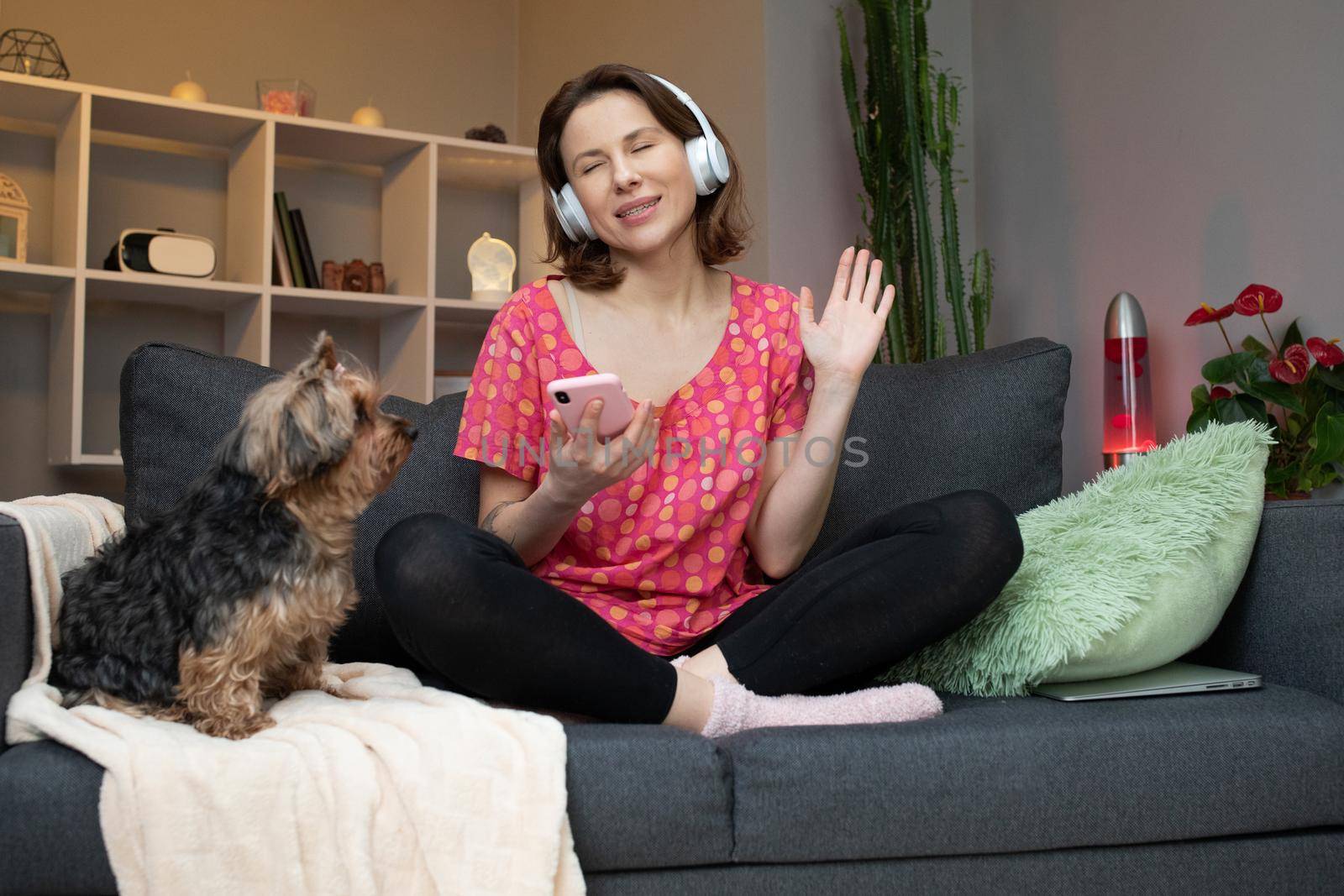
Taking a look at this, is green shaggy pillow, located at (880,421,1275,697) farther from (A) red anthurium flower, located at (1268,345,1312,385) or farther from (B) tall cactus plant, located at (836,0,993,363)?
(B) tall cactus plant, located at (836,0,993,363)

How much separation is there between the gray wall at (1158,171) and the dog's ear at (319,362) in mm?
2078

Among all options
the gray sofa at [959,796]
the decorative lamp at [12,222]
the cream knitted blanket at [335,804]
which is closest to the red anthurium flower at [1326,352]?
the gray sofa at [959,796]

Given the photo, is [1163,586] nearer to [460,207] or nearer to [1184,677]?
[1184,677]

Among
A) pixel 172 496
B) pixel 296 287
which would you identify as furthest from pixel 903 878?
pixel 296 287

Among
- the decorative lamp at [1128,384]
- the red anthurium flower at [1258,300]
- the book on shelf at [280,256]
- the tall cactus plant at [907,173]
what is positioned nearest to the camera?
the red anthurium flower at [1258,300]

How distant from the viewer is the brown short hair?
1.67m

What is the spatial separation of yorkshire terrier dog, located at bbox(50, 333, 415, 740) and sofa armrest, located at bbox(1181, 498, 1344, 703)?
1113 millimetres

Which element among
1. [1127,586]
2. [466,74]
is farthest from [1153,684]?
[466,74]

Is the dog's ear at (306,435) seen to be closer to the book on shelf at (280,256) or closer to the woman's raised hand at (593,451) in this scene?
the woman's raised hand at (593,451)

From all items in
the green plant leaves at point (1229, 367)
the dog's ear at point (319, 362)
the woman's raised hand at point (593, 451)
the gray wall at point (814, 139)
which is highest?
the gray wall at point (814, 139)

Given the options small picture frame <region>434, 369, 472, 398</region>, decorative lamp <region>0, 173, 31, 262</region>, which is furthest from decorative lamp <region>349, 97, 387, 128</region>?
decorative lamp <region>0, 173, 31, 262</region>

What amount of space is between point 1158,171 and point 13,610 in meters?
2.67

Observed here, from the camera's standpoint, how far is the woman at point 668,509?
1.24 m

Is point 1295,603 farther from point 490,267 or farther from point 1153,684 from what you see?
point 490,267
